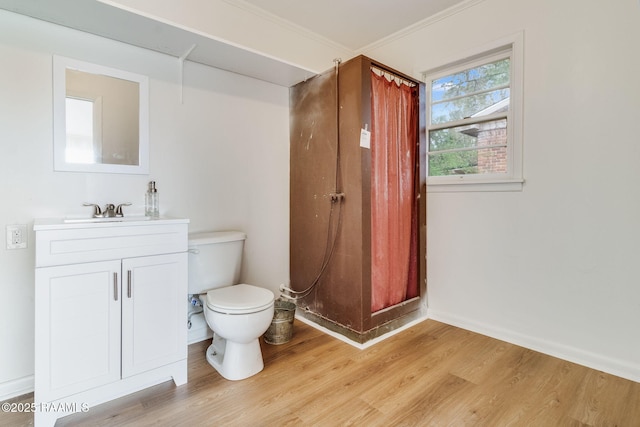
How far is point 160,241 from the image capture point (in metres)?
1.65

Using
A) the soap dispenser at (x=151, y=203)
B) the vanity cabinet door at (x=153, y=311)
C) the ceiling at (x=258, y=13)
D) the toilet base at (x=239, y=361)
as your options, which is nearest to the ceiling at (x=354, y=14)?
the ceiling at (x=258, y=13)

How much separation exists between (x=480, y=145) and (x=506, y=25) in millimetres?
798

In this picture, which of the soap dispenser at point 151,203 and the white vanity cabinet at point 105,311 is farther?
the soap dispenser at point 151,203

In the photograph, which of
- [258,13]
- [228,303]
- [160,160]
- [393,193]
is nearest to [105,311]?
[228,303]

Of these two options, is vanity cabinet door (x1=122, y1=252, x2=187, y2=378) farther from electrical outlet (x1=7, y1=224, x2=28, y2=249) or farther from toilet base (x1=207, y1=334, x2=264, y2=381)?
electrical outlet (x1=7, y1=224, x2=28, y2=249)

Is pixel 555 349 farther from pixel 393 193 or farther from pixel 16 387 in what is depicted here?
pixel 16 387

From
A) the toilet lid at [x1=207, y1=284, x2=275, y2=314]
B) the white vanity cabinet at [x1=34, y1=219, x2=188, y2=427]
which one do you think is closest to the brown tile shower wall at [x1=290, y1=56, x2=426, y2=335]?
the toilet lid at [x1=207, y1=284, x2=275, y2=314]

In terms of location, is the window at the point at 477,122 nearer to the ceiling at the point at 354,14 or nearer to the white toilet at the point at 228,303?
the ceiling at the point at 354,14

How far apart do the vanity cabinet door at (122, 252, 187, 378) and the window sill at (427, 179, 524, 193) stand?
1.95 m

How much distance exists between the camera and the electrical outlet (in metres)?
1.61

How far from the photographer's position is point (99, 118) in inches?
72.9

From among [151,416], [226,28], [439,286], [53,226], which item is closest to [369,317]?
[439,286]

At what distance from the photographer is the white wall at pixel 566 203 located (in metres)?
1.73

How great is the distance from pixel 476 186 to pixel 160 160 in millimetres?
2230
